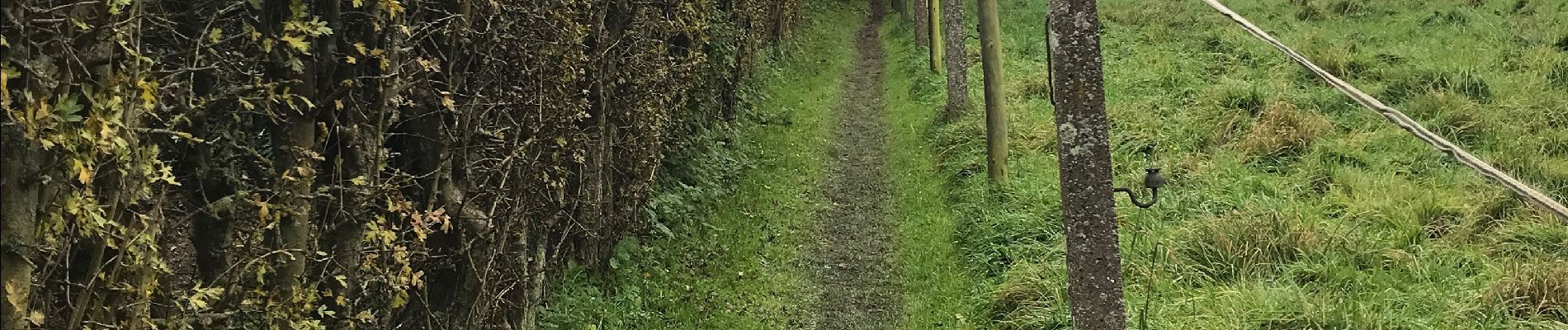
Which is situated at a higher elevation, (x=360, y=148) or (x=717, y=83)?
(x=360, y=148)

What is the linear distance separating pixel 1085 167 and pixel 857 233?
16.5 ft

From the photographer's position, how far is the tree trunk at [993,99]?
33.9 ft

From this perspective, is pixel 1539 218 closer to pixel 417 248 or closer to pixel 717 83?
pixel 417 248

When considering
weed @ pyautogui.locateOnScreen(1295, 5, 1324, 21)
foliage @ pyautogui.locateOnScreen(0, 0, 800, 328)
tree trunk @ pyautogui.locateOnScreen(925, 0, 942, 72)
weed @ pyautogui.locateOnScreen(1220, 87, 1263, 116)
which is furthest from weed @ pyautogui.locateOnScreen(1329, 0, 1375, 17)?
foliage @ pyautogui.locateOnScreen(0, 0, 800, 328)

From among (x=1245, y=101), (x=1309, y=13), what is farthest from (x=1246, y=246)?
(x=1309, y=13)

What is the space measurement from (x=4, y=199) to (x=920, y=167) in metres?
10.6

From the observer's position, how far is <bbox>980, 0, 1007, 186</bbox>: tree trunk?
33.9 ft

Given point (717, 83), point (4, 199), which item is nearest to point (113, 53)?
point (4, 199)

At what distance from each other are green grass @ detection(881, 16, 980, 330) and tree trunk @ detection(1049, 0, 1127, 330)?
2175 mm

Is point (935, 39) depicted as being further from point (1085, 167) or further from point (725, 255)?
point (1085, 167)

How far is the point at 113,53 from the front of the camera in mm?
2326

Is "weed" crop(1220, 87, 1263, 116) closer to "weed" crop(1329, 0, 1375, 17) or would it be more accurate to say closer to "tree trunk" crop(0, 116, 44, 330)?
"weed" crop(1329, 0, 1375, 17)

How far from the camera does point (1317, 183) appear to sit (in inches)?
340

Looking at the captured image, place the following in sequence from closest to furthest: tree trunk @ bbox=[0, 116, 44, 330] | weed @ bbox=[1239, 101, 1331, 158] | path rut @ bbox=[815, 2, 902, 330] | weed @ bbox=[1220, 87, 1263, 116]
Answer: tree trunk @ bbox=[0, 116, 44, 330] → path rut @ bbox=[815, 2, 902, 330] → weed @ bbox=[1239, 101, 1331, 158] → weed @ bbox=[1220, 87, 1263, 116]
